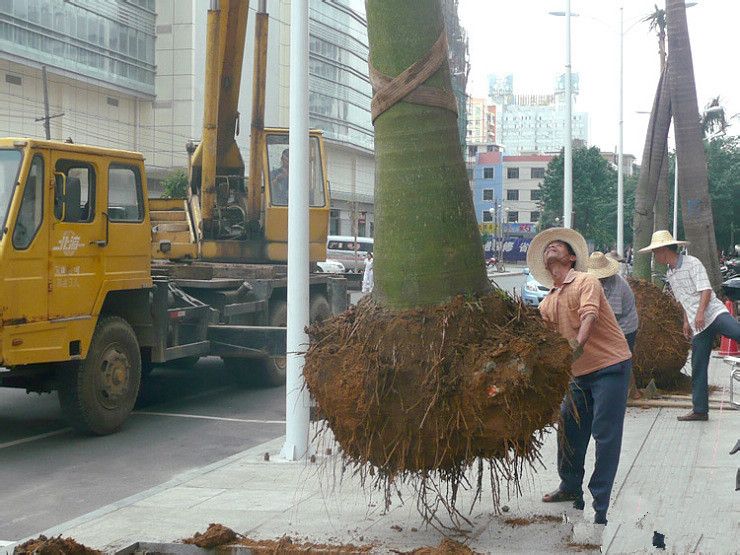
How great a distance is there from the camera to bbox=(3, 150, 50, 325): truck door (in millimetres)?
9148

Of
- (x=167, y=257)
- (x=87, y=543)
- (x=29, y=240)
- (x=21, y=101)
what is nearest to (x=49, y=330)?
(x=29, y=240)

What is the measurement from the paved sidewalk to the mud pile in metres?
0.64

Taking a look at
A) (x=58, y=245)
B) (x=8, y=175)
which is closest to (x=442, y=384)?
(x=58, y=245)

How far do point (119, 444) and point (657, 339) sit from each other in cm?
599

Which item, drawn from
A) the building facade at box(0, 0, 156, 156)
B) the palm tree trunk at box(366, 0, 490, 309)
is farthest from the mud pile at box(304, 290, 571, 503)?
the building facade at box(0, 0, 156, 156)

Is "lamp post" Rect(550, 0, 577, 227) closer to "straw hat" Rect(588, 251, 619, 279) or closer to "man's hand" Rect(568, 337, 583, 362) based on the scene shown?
"straw hat" Rect(588, 251, 619, 279)

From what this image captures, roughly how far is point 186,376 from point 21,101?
103 feet

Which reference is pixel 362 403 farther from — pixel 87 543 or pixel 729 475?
pixel 729 475

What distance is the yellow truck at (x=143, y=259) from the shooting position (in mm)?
9469

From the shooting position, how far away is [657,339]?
11727mm

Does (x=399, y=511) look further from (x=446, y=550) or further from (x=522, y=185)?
(x=522, y=185)

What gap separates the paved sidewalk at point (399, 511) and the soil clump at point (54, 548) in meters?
0.18

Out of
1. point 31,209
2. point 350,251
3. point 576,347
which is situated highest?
point 31,209

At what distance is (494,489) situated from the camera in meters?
5.89
